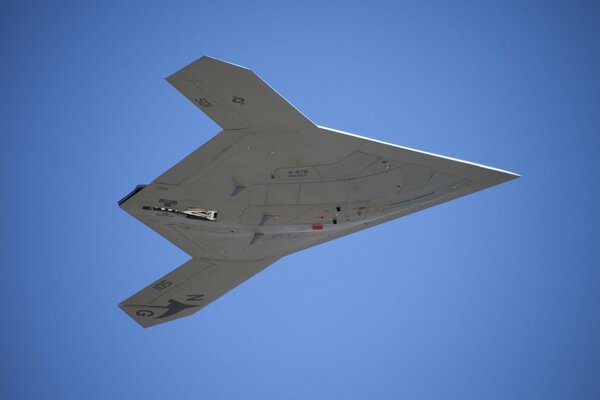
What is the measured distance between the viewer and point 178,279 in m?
27.2

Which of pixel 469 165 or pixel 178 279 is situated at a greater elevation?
pixel 469 165

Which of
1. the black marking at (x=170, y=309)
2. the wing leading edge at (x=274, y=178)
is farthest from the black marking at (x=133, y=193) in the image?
the black marking at (x=170, y=309)

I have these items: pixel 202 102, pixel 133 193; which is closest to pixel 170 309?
pixel 133 193

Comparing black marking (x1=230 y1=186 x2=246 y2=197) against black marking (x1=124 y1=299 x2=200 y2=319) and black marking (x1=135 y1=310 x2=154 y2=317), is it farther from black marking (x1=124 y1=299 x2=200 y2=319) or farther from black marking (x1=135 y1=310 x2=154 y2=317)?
black marking (x1=135 y1=310 x2=154 y2=317)

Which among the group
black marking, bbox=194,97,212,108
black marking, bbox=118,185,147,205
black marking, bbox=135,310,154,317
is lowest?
black marking, bbox=135,310,154,317

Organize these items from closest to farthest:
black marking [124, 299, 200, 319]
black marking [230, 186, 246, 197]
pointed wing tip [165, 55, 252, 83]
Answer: pointed wing tip [165, 55, 252, 83], black marking [230, 186, 246, 197], black marking [124, 299, 200, 319]

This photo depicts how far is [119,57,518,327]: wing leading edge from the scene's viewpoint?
21.5 m

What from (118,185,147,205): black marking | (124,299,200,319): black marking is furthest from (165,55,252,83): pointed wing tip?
(124,299,200,319): black marking

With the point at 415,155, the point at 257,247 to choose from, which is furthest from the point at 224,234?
the point at 415,155

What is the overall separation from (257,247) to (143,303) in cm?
469

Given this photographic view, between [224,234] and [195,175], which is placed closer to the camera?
[195,175]

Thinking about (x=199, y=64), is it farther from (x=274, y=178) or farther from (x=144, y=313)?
(x=144, y=313)

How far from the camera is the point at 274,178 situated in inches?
912

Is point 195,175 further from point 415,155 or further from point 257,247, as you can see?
point 415,155
